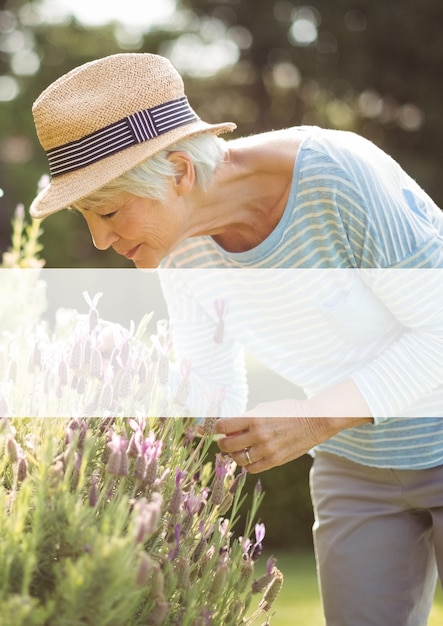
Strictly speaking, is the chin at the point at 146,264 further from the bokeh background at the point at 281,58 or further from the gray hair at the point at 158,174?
the bokeh background at the point at 281,58

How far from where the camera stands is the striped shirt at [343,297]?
6.30 ft

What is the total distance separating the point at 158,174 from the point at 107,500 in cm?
69

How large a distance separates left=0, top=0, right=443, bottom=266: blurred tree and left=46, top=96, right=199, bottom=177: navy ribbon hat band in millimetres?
15277

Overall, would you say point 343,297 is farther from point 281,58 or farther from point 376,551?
point 281,58

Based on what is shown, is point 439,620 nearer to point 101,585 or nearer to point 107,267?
point 101,585

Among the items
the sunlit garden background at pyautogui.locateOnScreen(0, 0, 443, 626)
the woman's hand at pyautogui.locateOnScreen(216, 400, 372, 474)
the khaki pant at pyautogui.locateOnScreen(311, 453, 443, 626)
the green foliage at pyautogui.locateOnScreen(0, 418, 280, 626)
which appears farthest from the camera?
the sunlit garden background at pyautogui.locateOnScreen(0, 0, 443, 626)

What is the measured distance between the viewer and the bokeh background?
18297 mm

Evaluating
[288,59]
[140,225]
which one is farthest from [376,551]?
[288,59]

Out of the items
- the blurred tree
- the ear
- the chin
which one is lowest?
the blurred tree

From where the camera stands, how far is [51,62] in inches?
725

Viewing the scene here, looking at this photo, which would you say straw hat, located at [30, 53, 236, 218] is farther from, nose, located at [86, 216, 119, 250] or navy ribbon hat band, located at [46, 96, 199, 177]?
nose, located at [86, 216, 119, 250]

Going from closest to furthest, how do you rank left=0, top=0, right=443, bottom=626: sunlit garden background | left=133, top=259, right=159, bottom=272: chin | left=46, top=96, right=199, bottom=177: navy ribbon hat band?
left=46, top=96, right=199, bottom=177: navy ribbon hat band, left=133, top=259, right=159, bottom=272: chin, left=0, top=0, right=443, bottom=626: sunlit garden background

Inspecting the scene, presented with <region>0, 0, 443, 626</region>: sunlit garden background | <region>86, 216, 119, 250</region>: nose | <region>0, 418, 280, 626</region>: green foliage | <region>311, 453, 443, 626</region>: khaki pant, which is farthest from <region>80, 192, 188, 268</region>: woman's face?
<region>0, 0, 443, 626</region>: sunlit garden background

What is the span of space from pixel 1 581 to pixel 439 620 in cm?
341
